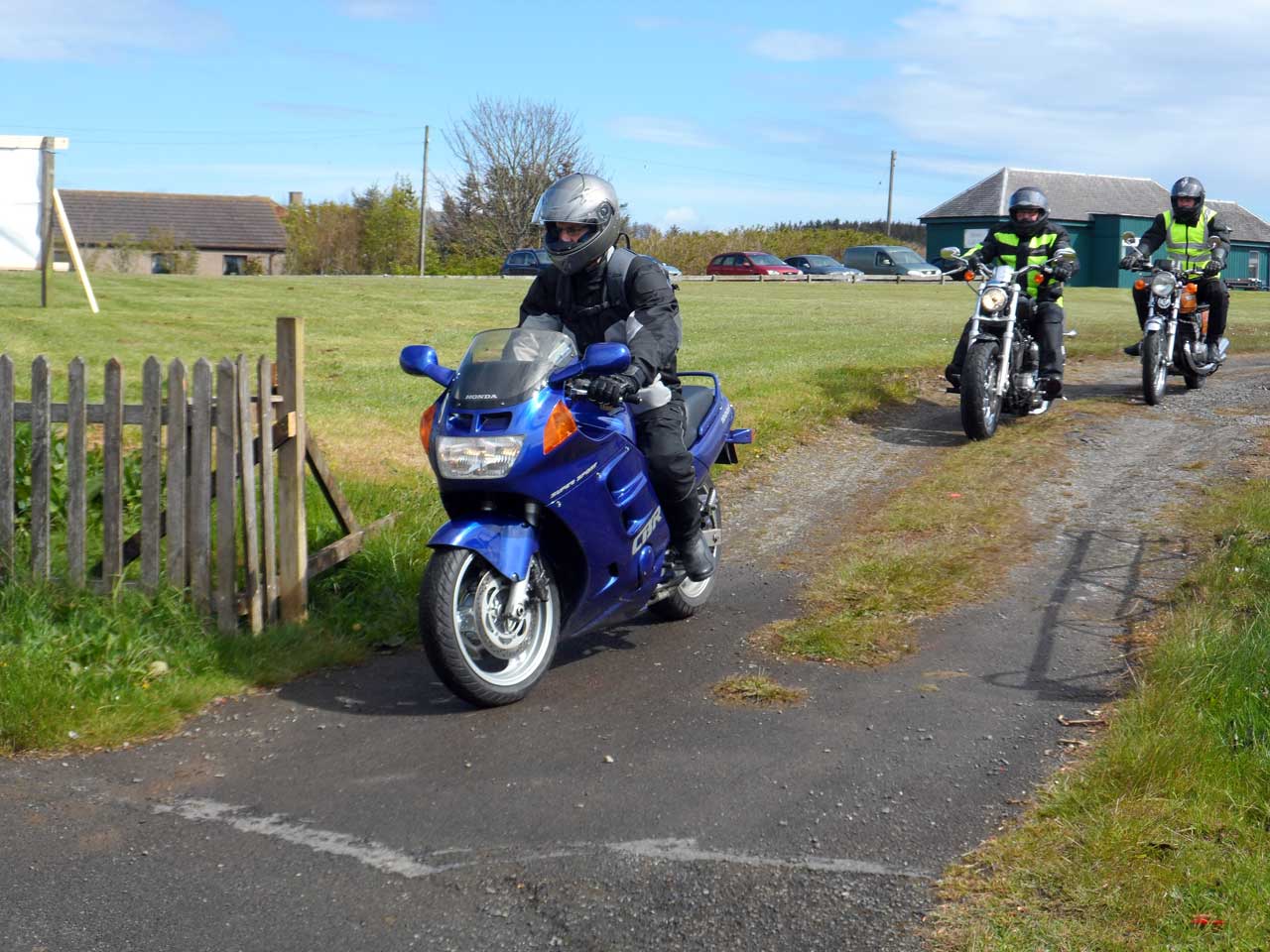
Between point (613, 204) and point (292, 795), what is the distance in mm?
2752

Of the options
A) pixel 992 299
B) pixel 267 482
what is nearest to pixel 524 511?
pixel 267 482

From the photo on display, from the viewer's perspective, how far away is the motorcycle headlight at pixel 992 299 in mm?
11141

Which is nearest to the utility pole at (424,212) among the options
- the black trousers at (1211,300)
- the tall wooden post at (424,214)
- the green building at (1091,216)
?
the tall wooden post at (424,214)

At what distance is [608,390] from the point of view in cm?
532

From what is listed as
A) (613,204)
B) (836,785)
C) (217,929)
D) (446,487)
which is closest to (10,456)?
(446,487)

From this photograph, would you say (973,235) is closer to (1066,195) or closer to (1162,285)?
(1066,195)

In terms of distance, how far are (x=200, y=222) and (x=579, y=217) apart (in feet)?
229

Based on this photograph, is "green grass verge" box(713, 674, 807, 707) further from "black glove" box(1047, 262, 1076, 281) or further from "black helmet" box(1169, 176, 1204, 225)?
"black helmet" box(1169, 176, 1204, 225)

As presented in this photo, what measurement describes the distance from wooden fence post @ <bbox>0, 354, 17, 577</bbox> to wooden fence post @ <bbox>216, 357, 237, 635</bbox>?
3.23 ft

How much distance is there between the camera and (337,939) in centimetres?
357

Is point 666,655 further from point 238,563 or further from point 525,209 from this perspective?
point 525,209

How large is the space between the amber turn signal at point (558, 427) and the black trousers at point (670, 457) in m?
0.59

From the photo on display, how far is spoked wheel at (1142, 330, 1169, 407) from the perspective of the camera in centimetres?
A: 1236

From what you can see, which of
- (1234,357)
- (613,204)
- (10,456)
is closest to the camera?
(613,204)
